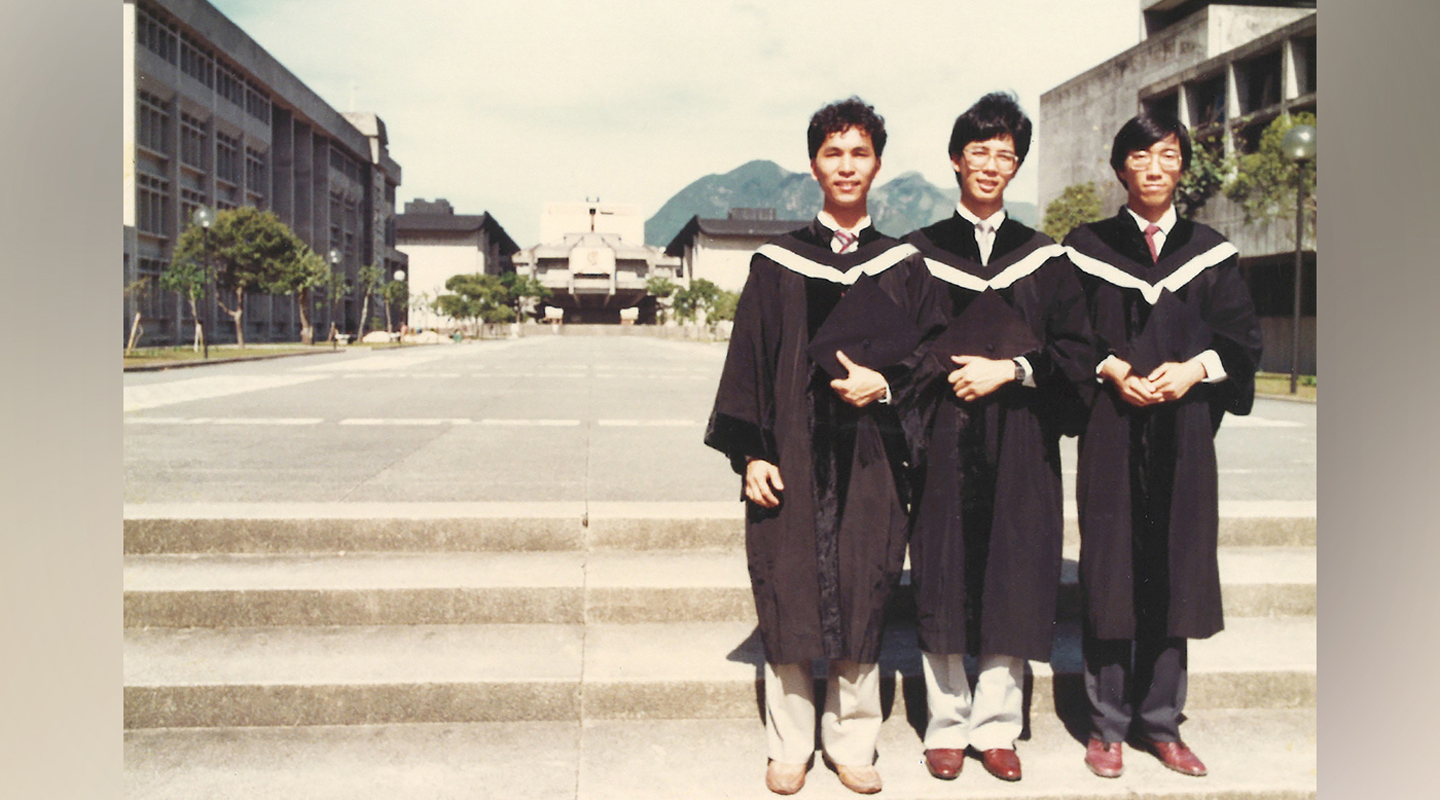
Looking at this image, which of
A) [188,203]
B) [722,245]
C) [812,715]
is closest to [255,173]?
[188,203]

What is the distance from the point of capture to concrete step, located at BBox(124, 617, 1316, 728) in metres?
3.87

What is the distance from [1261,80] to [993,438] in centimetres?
2938

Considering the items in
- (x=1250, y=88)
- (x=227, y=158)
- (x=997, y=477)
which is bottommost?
(x=997, y=477)

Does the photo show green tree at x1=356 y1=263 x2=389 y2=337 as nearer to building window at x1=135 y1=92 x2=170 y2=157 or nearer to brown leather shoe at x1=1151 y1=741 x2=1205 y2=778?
building window at x1=135 y1=92 x2=170 y2=157

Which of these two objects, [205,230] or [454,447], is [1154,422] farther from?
[205,230]

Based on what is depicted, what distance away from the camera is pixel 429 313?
9756cm

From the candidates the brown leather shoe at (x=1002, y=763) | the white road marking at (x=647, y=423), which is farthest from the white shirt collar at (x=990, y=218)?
the white road marking at (x=647, y=423)

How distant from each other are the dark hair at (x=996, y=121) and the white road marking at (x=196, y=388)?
477 inches

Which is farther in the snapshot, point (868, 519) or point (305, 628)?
point (305, 628)

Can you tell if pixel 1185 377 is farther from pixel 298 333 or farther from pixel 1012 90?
pixel 298 333

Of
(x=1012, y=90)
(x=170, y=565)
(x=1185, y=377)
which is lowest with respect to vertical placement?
(x=170, y=565)

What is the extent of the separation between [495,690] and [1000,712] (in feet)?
6.24

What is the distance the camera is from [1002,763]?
11.4 feet

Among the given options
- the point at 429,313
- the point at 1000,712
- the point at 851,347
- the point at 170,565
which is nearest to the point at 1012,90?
the point at 851,347
